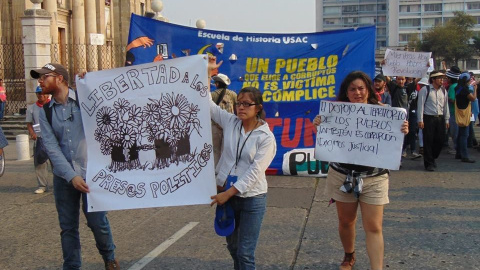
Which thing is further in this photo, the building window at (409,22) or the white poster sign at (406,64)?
the building window at (409,22)

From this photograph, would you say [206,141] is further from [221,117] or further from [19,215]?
[19,215]

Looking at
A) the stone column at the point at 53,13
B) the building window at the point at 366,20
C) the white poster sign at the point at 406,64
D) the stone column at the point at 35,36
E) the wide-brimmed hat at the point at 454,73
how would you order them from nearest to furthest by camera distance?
the white poster sign at the point at 406,64 < the wide-brimmed hat at the point at 454,73 < the stone column at the point at 35,36 < the stone column at the point at 53,13 < the building window at the point at 366,20

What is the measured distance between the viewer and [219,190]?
4.38 metres

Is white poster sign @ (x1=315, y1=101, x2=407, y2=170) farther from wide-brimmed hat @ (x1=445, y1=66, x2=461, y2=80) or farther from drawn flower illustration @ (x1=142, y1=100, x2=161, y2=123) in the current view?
wide-brimmed hat @ (x1=445, y1=66, x2=461, y2=80)

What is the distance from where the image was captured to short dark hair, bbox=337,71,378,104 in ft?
15.5

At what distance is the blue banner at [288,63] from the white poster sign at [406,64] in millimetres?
2529

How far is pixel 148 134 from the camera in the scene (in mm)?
4543

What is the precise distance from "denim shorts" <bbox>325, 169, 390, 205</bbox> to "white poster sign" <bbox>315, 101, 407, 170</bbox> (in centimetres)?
12

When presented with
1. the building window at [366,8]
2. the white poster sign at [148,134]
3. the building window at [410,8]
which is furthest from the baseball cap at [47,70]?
the building window at [366,8]

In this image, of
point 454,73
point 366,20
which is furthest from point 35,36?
point 366,20

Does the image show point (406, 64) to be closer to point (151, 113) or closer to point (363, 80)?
point (363, 80)

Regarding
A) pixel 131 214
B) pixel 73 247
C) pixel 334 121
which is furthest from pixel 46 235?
pixel 334 121

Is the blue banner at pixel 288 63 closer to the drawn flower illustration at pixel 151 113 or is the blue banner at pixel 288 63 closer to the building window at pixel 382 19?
the drawn flower illustration at pixel 151 113

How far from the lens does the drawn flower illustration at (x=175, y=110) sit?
14.6 feet
